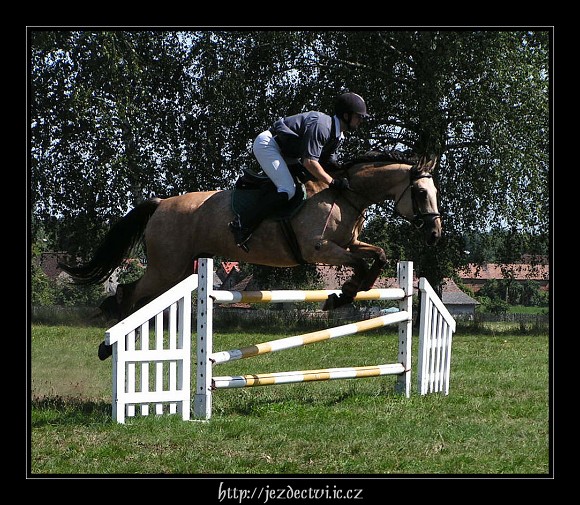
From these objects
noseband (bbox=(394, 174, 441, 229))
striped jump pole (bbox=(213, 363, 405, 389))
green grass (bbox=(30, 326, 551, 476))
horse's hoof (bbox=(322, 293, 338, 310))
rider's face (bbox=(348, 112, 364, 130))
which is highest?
rider's face (bbox=(348, 112, 364, 130))

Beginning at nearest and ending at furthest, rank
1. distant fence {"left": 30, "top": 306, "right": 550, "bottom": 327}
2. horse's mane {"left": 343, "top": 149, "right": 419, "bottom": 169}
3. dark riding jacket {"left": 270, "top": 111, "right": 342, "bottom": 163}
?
1. dark riding jacket {"left": 270, "top": 111, "right": 342, "bottom": 163}
2. horse's mane {"left": 343, "top": 149, "right": 419, "bottom": 169}
3. distant fence {"left": 30, "top": 306, "right": 550, "bottom": 327}

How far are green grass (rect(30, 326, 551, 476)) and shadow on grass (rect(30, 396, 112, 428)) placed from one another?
0.01m

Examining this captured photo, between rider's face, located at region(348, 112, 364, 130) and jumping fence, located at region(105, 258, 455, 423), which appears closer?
jumping fence, located at region(105, 258, 455, 423)

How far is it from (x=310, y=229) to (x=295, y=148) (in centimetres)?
61

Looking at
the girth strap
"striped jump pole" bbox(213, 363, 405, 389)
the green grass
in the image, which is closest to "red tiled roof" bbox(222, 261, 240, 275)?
the green grass

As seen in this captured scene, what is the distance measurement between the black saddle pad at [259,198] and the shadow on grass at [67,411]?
1708 millimetres

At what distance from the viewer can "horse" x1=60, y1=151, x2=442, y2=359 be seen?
5.98m

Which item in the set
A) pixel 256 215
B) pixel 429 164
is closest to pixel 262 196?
pixel 256 215

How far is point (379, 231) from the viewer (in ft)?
59.1

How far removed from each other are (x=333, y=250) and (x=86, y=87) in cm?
1089

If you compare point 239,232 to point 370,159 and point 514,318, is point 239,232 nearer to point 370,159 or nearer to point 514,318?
point 370,159

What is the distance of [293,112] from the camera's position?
1708cm

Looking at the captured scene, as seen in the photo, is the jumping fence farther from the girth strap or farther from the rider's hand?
the rider's hand
